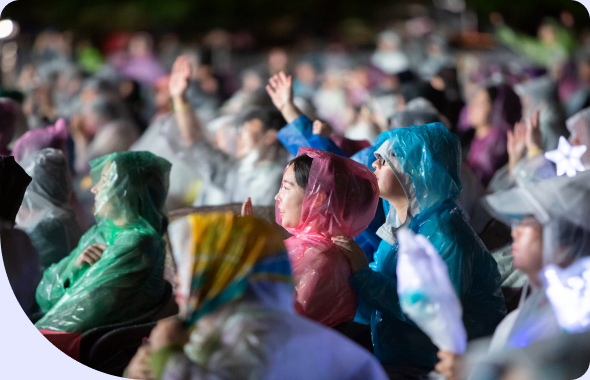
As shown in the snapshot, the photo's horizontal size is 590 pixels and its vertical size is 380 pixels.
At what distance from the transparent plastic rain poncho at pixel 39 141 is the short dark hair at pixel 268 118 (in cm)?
111

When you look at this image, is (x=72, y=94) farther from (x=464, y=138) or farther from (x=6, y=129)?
(x=464, y=138)

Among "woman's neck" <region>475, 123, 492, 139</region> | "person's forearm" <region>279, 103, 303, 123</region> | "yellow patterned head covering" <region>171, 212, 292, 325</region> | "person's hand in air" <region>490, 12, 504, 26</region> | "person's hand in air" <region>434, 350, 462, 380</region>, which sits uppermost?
"yellow patterned head covering" <region>171, 212, 292, 325</region>

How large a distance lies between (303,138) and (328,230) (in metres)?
0.91

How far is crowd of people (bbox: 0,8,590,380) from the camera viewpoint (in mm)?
1806

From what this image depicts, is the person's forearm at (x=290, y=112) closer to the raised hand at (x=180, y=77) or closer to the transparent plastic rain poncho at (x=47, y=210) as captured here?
the raised hand at (x=180, y=77)

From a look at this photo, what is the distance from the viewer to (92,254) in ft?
8.97

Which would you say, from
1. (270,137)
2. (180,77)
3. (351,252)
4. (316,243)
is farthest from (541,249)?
(180,77)

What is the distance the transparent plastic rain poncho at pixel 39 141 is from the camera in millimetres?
3346

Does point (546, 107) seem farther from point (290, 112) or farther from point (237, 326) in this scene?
point (237, 326)

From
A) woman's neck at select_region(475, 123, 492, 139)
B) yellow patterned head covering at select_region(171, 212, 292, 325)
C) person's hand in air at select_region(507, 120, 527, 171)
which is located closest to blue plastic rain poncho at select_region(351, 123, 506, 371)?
yellow patterned head covering at select_region(171, 212, 292, 325)

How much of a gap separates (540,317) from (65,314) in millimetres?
1817

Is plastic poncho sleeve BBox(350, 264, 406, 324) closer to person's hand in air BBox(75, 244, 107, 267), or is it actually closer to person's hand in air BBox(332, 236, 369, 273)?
person's hand in air BBox(332, 236, 369, 273)

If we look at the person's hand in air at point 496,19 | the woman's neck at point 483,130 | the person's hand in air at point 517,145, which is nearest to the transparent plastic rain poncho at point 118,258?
the person's hand in air at point 517,145

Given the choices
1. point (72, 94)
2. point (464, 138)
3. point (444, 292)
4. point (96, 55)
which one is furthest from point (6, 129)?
point (96, 55)
